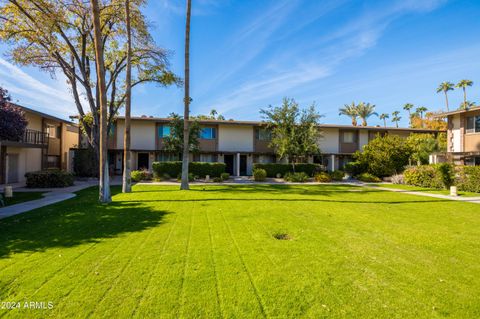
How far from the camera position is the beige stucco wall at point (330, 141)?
30.7 metres

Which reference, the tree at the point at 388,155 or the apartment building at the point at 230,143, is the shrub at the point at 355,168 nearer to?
the tree at the point at 388,155

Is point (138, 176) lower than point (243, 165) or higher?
lower

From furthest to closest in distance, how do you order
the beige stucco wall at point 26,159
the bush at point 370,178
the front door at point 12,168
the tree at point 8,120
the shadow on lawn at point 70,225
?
the bush at point 370,178, the beige stucco wall at point 26,159, the front door at point 12,168, the tree at point 8,120, the shadow on lawn at point 70,225

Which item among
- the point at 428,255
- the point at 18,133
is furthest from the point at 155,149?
the point at 428,255

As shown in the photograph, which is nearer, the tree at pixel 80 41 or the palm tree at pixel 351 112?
the tree at pixel 80 41

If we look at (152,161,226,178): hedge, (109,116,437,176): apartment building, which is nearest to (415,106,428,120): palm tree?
(109,116,437,176): apartment building

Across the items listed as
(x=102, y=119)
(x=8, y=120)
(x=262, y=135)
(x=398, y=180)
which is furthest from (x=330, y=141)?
(x=8, y=120)

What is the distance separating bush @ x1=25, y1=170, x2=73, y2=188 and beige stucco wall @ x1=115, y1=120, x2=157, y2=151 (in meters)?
9.59

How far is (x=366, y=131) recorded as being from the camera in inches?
1249

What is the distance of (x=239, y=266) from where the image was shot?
4.34 metres

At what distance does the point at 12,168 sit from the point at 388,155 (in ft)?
111

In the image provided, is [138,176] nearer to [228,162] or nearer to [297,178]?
[228,162]

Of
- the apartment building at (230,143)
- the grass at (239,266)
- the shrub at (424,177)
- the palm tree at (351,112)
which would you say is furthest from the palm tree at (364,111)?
the grass at (239,266)

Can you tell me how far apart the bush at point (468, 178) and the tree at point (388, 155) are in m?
6.37
